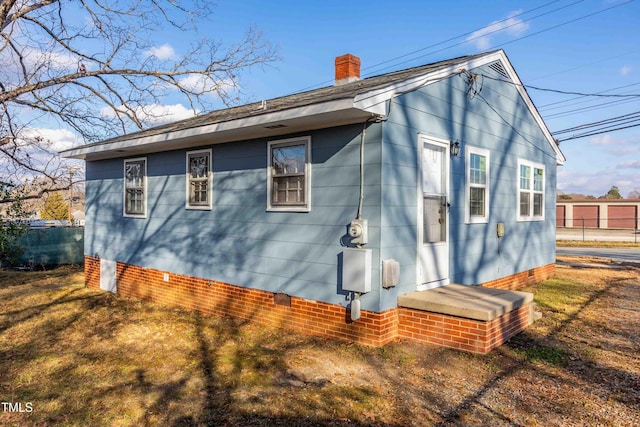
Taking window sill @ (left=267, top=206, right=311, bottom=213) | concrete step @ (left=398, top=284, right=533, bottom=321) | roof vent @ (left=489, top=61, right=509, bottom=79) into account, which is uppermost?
roof vent @ (left=489, top=61, right=509, bottom=79)

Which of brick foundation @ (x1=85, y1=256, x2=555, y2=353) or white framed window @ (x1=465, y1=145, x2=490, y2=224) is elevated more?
white framed window @ (x1=465, y1=145, x2=490, y2=224)

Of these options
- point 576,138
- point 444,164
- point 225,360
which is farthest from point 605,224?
point 225,360

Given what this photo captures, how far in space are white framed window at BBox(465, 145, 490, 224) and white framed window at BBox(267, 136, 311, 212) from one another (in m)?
2.97

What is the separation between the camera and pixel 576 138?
1783 cm

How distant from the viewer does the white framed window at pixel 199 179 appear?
805 centimetres

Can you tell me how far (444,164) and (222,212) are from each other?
157 inches

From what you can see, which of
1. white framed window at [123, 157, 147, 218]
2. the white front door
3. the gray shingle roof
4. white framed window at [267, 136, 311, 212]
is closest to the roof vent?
the gray shingle roof

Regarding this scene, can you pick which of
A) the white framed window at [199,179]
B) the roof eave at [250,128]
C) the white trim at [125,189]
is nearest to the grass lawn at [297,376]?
the white framed window at [199,179]

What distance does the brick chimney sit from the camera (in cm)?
902

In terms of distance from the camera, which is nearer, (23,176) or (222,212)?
(222,212)

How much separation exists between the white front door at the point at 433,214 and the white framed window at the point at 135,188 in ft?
20.7

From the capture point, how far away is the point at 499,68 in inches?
335

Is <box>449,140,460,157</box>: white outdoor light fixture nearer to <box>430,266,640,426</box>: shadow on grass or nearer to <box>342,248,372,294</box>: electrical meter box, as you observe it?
<box>342,248,372,294</box>: electrical meter box

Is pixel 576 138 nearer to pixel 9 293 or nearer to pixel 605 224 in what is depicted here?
pixel 9 293
